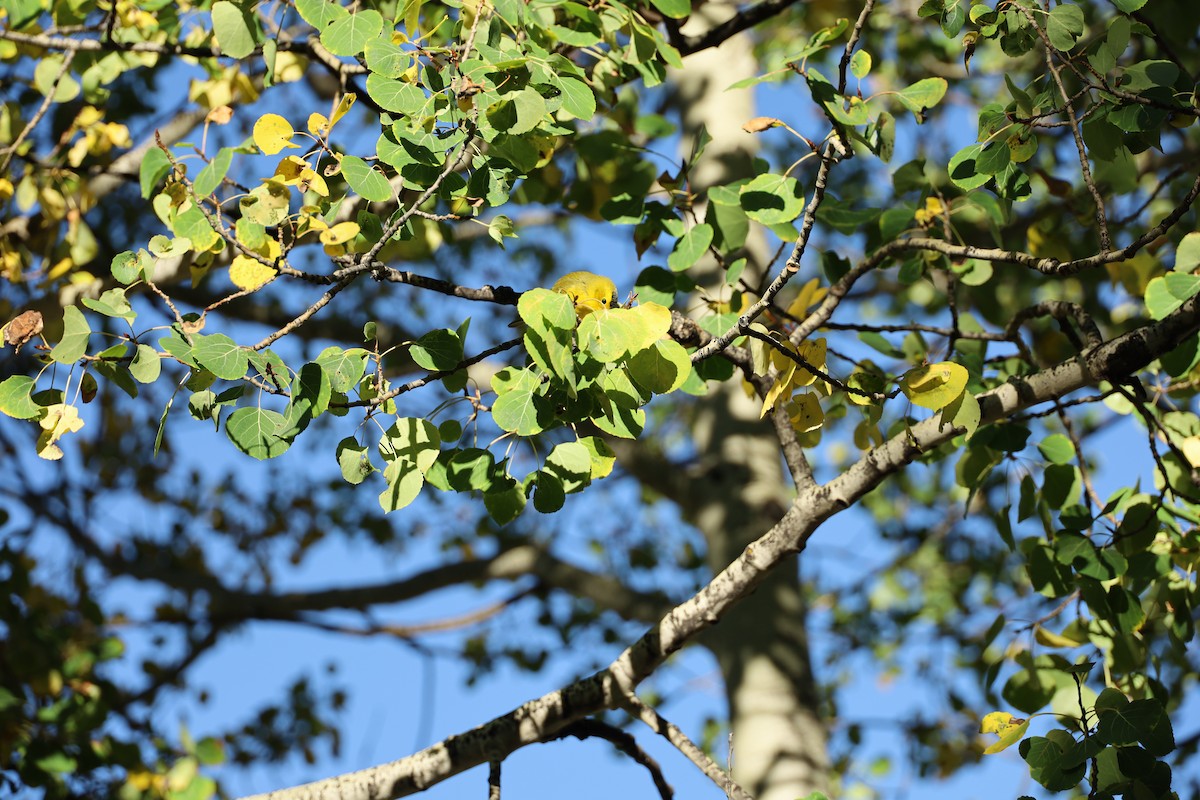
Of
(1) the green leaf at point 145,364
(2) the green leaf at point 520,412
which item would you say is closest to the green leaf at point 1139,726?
(2) the green leaf at point 520,412

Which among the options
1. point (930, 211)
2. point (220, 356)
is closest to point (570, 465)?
point (220, 356)

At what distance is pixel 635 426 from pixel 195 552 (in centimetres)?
404

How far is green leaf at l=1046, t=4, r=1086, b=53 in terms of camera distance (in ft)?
4.19

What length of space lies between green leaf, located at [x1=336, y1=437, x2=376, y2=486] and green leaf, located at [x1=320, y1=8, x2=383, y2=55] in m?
0.53

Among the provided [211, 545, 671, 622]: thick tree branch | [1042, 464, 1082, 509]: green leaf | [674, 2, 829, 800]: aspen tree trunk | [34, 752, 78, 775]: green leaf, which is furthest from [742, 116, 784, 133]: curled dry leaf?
[211, 545, 671, 622]: thick tree branch

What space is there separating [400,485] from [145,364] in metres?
0.33

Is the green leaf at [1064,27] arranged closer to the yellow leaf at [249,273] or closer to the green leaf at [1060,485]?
the green leaf at [1060,485]

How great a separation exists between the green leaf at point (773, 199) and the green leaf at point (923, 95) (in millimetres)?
197

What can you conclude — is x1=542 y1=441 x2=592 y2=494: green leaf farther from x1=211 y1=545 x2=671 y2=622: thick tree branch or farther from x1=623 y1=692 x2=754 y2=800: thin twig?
x1=211 y1=545 x2=671 y2=622: thick tree branch

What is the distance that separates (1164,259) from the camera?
1.99 meters

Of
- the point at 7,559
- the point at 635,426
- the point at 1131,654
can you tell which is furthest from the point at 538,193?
the point at 7,559

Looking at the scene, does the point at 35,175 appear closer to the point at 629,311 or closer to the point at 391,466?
the point at 391,466

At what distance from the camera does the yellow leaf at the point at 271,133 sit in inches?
51.4

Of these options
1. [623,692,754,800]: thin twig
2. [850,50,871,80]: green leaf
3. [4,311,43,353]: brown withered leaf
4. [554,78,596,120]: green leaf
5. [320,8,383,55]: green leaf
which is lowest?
[623,692,754,800]: thin twig
